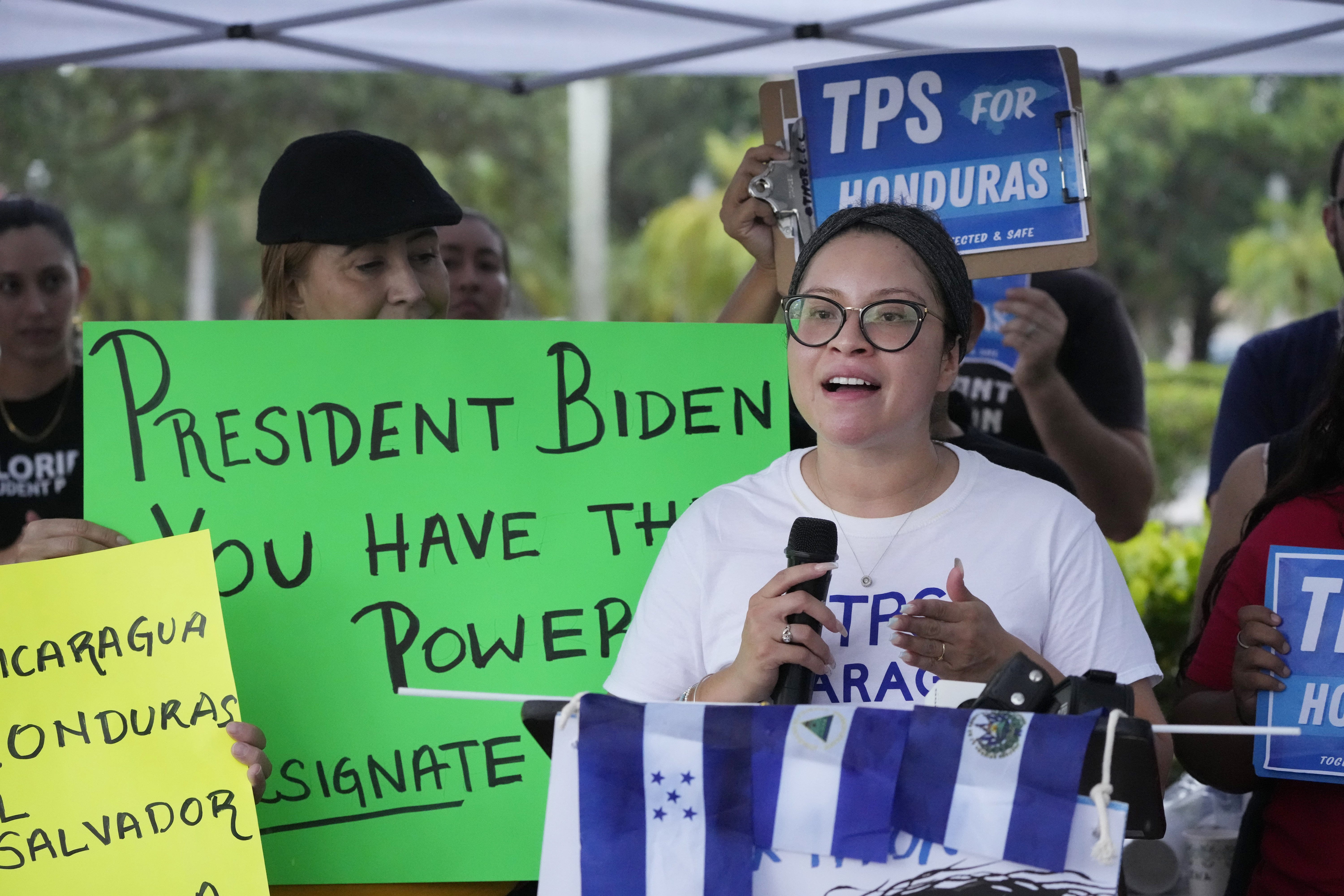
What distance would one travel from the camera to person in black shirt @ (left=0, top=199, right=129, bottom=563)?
295cm

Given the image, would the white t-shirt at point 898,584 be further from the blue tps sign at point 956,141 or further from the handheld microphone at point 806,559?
the blue tps sign at point 956,141

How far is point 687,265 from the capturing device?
20.0m

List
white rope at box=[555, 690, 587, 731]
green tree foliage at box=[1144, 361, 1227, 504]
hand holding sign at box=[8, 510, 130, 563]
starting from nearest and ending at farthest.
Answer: white rope at box=[555, 690, 587, 731], hand holding sign at box=[8, 510, 130, 563], green tree foliage at box=[1144, 361, 1227, 504]

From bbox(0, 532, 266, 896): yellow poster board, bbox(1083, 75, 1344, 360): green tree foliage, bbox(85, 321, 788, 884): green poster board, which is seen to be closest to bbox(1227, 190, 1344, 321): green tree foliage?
bbox(1083, 75, 1344, 360): green tree foliage

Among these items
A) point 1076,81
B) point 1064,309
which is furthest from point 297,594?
point 1064,309

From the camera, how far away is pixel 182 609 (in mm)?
1959

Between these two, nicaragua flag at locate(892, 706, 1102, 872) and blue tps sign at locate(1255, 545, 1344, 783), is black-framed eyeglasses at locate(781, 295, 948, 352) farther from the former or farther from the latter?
blue tps sign at locate(1255, 545, 1344, 783)

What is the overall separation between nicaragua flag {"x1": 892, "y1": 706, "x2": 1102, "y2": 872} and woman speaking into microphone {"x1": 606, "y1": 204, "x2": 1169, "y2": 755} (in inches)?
10.6

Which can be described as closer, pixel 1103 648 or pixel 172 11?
pixel 1103 648

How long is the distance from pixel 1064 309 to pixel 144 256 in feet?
72.9

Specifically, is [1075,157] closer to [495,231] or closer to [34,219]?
[495,231]

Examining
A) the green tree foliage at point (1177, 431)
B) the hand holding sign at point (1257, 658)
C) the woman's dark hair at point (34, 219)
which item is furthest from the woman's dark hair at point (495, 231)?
the green tree foliage at point (1177, 431)

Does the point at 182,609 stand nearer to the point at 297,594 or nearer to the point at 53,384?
the point at 297,594

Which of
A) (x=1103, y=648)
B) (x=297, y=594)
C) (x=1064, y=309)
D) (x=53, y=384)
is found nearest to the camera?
(x=1103, y=648)
